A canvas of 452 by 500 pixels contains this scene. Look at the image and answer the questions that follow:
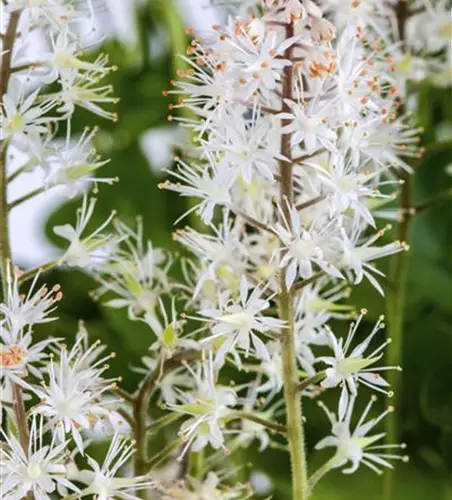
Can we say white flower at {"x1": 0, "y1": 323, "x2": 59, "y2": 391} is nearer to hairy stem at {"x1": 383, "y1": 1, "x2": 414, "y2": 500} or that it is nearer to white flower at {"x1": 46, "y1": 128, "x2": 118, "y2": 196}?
white flower at {"x1": 46, "y1": 128, "x2": 118, "y2": 196}

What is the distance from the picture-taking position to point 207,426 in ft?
1.68

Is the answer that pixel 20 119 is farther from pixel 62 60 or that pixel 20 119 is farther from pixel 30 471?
pixel 30 471

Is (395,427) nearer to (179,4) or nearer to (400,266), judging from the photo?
(400,266)

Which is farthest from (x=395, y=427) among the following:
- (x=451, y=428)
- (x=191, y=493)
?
(x=191, y=493)

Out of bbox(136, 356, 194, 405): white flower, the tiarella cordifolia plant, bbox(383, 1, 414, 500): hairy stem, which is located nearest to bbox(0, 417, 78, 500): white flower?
the tiarella cordifolia plant

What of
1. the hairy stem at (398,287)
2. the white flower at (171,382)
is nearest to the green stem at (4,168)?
the white flower at (171,382)

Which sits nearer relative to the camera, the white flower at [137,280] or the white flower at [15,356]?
the white flower at [15,356]

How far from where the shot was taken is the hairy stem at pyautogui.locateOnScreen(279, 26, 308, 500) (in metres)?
0.47

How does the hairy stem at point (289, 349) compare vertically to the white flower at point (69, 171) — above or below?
Answer: below

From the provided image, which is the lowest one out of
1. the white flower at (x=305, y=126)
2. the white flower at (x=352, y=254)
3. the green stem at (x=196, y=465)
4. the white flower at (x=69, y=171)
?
the green stem at (x=196, y=465)

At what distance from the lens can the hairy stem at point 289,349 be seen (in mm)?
467

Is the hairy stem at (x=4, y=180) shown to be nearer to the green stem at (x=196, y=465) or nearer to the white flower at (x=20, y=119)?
the white flower at (x=20, y=119)

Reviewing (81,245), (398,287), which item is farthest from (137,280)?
(398,287)

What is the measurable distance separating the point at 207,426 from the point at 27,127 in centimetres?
15
